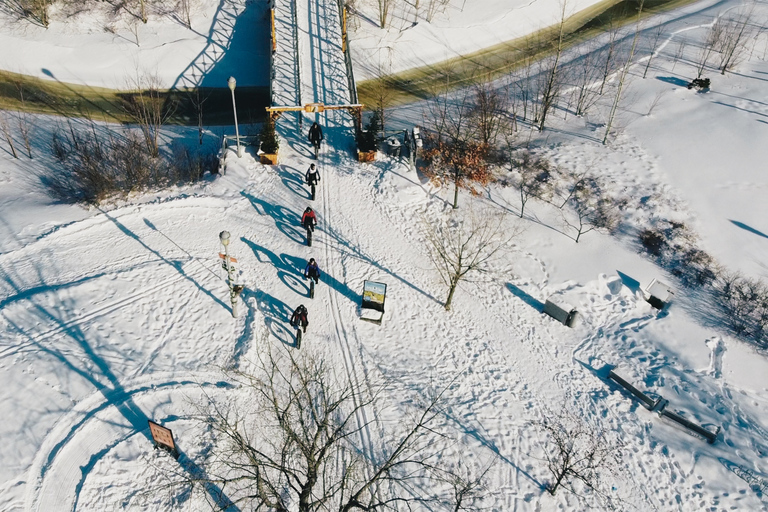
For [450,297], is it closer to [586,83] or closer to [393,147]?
[393,147]

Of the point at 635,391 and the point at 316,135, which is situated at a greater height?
the point at 316,135

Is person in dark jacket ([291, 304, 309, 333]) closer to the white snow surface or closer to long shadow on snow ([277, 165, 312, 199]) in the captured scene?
the white snow surface

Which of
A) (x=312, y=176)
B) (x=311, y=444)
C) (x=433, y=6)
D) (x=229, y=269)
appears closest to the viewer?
(x=311, y=444)

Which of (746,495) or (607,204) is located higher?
(607,204)

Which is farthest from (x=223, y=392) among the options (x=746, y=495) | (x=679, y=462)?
(x=746, y=495)

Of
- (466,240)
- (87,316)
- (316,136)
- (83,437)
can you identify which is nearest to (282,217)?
(316,136)

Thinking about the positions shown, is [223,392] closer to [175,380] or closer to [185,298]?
[175,380]
